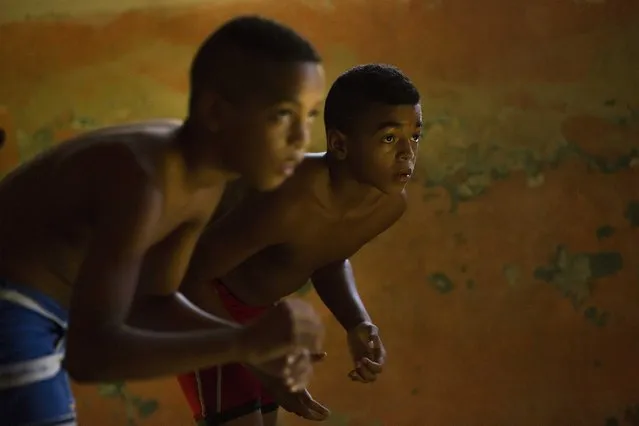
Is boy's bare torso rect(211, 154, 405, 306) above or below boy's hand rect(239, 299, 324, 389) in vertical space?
below

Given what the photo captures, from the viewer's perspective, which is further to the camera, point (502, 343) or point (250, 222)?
point (502, 343)

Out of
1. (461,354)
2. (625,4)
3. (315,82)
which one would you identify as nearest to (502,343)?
(461,354)

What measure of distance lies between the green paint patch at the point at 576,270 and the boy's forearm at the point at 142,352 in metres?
1.28

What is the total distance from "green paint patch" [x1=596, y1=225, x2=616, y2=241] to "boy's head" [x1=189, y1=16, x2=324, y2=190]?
124 cm

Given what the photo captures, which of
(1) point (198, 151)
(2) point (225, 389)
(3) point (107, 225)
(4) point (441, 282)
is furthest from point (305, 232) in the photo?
(4) point (441, 282)

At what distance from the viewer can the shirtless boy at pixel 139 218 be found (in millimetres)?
781

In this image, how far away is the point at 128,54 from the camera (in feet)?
6.59

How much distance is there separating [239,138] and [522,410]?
134cm

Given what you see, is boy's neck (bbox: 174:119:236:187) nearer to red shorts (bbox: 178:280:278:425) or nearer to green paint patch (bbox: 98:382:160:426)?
red shorts (bbox: 178:280:278:425)

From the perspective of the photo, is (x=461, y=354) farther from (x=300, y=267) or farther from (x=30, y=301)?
(x=30, y=301)

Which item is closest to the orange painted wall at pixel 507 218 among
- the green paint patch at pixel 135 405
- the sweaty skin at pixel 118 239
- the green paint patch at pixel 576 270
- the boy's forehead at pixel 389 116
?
the green paint patch at pixel 576 270

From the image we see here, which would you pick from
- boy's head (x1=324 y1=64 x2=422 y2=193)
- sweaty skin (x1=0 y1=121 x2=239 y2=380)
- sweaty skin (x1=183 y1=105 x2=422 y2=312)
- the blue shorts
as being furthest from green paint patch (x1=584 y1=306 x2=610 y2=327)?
the blue shorts

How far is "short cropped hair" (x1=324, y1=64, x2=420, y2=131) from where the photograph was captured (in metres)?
1.27

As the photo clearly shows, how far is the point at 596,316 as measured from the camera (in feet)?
6.37
